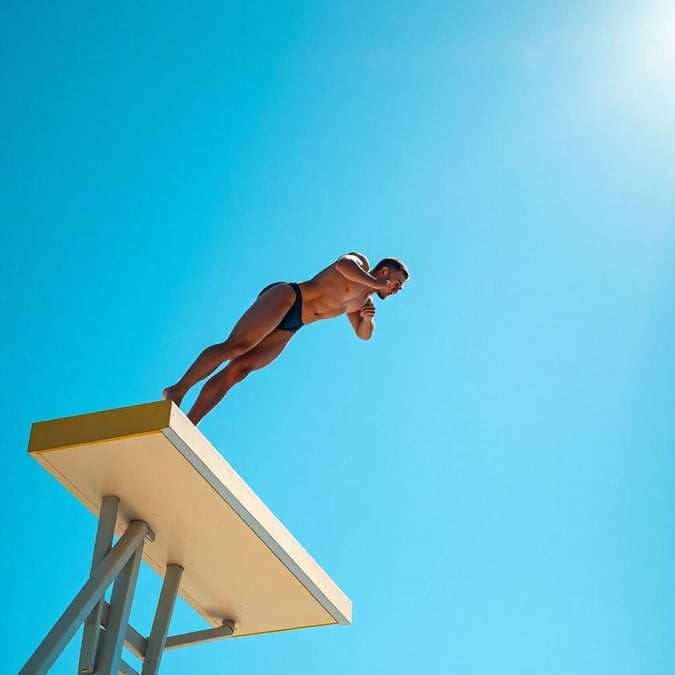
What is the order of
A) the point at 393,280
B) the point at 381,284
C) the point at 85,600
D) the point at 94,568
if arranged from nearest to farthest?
1. the point at 85,600
2. the point at 94,568
3. the point at 381,284
4. the point at 393,280

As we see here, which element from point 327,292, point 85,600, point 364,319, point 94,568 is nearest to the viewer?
point 85,600

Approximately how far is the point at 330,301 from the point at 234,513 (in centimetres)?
201

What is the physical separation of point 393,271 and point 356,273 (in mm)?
384

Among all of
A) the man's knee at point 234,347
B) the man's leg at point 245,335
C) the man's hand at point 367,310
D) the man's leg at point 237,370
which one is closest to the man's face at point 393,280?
the man's hand at point 367,310

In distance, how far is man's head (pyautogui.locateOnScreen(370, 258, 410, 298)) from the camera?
350 inches

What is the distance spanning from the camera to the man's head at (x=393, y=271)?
8.88 m

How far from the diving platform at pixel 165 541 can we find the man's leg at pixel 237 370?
2.55 ft

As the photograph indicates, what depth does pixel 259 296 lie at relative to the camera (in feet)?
29.7

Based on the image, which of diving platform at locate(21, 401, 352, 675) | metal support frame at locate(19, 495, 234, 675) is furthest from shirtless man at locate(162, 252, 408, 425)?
metal support frame at locate(19, 495, 234, 675)

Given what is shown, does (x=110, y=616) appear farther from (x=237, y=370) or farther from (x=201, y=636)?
(x=237, y=370)

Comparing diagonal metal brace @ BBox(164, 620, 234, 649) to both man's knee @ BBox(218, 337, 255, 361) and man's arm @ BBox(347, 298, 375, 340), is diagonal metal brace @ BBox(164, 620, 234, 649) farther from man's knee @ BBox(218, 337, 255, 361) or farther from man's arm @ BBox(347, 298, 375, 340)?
man's arm @ BBox(347, 298, 375, 340)

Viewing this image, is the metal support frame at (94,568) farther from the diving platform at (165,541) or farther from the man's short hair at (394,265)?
the man's short hair at (394,265)

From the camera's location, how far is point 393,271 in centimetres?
891

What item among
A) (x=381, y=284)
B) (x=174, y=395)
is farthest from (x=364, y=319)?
(x=174, y=395)
